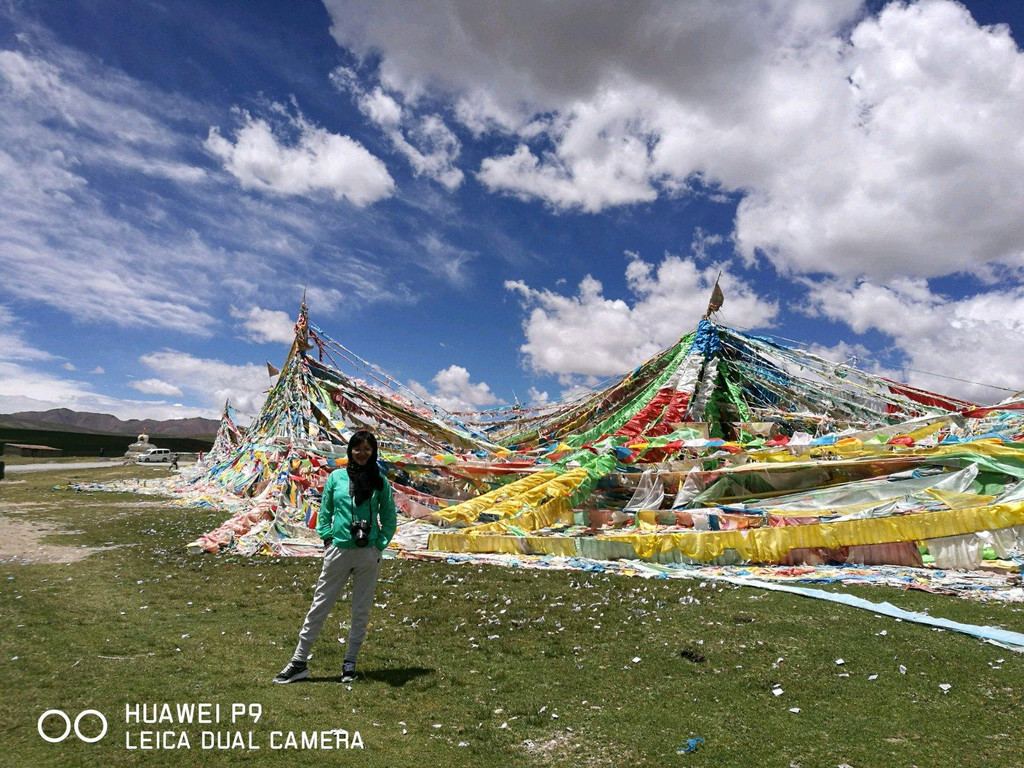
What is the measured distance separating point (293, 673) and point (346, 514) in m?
1.57

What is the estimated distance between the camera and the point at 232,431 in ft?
108

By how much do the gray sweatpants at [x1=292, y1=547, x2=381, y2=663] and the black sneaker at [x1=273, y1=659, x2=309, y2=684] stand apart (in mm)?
66

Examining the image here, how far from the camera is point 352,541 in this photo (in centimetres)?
589

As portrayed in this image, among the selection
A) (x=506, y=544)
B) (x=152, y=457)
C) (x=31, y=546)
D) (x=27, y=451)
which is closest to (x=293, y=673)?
(x=506, y=544)

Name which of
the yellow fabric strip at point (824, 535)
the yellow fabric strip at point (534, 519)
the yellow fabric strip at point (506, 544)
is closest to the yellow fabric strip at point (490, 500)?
the yellow fabric strip at point (534, 519)

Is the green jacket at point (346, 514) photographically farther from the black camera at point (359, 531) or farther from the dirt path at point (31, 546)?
the dirt path at point (31, 546)

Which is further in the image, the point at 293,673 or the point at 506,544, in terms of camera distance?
the point at 506,544

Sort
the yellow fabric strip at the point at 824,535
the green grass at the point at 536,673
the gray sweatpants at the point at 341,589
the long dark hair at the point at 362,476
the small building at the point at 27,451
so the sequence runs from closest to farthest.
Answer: the green grass at the point at 536,673 → the gray sweatpants at the point at 341,589 → the long dark hair at the point at 362,476 → the yellow fabric strip at the point at 824,535 → the small building at the point at 27,451

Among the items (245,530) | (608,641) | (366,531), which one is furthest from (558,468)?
(366,531)

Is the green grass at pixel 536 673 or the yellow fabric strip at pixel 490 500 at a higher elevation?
the yellow fabric strip at pixel 490 500

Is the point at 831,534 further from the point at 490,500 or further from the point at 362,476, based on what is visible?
the point at 362,476

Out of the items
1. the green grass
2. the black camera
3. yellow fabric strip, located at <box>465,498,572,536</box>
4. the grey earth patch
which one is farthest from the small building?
the black camera

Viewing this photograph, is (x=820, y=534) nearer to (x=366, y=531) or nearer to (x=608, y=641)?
(x=608, y=641)

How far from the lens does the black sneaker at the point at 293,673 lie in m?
5.73
